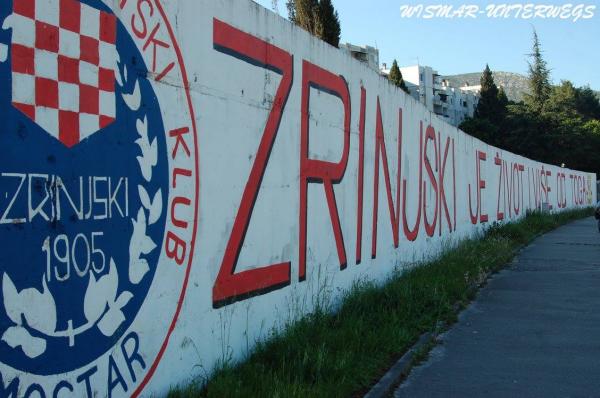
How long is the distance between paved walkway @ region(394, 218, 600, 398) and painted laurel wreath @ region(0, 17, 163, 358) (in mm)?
2274

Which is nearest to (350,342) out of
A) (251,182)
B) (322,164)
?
(251,182)

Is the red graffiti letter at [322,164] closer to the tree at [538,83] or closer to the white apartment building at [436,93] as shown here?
the tree at [538,83]

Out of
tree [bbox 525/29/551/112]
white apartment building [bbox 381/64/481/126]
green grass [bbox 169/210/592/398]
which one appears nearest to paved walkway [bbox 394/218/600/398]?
green grass [bbox 169/210/592/398]

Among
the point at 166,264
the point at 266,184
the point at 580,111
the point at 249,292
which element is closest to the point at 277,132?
the point at 266,184

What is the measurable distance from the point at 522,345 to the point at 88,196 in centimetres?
475

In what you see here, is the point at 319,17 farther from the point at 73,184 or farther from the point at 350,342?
the point at 73,184

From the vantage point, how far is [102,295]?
11.4 feet

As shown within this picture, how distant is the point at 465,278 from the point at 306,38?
15.2ft

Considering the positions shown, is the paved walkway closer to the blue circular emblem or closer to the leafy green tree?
the blue circular emblem

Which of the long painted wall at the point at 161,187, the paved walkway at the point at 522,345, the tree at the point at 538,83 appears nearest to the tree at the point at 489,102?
the tree at the point at 538,83

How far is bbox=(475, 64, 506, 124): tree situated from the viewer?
82.7 metres

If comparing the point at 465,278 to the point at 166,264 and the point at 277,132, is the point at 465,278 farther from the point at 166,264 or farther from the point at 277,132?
the point at 166,264

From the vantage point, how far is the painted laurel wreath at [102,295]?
294cm

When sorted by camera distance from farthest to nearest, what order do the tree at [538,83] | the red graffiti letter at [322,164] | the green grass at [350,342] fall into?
the tree at [538,83] < the red graffiti letter at [322,164] < the green grass at [350,342]
